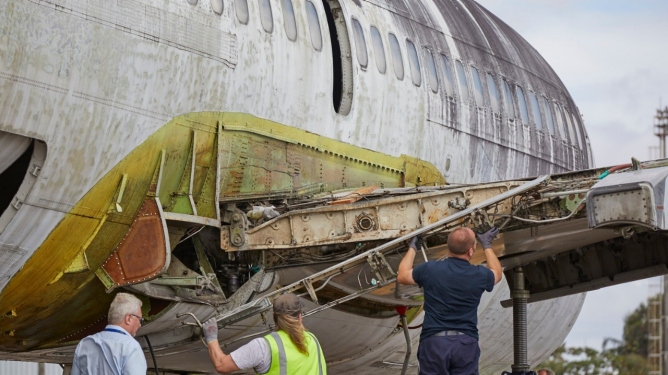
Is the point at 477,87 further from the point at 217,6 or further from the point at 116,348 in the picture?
the point at 116,348

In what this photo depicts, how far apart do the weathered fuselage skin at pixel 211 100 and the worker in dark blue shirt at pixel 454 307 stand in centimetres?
308

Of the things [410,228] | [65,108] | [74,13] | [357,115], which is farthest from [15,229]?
[357,115]

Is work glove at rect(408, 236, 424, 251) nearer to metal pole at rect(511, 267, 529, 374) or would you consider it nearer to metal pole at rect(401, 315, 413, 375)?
metal pole at rect(401, 315, 413, 375)

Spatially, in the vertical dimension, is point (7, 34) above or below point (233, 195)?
above

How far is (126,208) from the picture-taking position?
11.9m

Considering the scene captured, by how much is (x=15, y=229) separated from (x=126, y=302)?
9.73ft

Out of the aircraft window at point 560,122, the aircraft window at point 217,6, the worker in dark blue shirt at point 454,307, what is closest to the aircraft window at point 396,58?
the aircraft window at point 217,6

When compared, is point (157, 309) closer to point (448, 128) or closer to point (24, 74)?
point (24, 74)

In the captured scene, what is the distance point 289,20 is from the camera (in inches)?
546

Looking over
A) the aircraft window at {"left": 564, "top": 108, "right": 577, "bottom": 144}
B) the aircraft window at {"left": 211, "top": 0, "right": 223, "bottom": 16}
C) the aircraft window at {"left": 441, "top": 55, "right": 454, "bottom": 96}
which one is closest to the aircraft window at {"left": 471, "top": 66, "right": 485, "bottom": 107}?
the aircraft window at {"left": 441, "top": 55, "right": 454, "bottom": 96}

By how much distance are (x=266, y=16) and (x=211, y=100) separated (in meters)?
1.37

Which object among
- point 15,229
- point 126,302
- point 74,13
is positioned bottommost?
point 126,302

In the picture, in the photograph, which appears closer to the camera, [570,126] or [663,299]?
[570,126]

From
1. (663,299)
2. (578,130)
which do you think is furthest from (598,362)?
(578,130)
